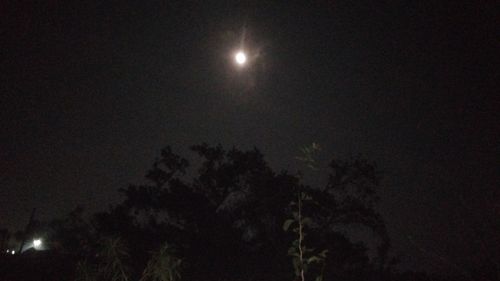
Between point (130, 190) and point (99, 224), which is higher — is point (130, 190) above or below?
above

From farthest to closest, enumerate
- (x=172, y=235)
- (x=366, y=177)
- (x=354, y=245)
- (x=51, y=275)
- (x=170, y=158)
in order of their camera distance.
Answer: (x=170, y=158), (x=366, y=177), (x=354, y=245), (x=172, y=235), (x=51, y=275)

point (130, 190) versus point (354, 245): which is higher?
point (130, 190)

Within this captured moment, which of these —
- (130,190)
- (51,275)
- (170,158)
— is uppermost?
(170,158)

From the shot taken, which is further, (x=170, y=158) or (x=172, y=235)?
(x=170, y=158)

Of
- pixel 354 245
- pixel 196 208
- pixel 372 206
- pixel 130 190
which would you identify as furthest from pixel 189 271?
pixel 372 206

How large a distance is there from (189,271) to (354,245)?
809 cm

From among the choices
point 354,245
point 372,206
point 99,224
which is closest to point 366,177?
point 372,206

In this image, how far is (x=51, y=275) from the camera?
14.1 metres

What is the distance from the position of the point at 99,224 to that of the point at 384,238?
49.5 ft

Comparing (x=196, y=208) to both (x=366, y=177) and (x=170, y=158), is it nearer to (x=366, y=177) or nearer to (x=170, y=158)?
(x=170, y=158)

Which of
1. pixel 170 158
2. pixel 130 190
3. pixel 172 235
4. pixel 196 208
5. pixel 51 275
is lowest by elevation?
pixel 51 275

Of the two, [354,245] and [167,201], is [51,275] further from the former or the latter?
[354,245]

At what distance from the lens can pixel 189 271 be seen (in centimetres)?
1475

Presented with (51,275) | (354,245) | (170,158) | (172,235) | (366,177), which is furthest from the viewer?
(170,158)
